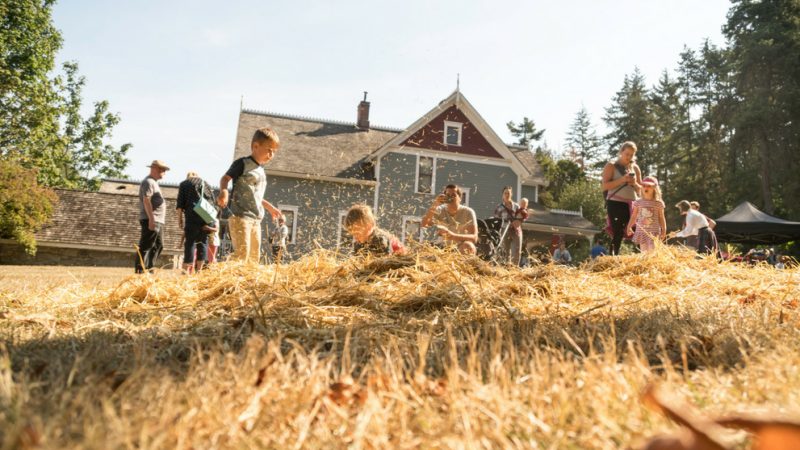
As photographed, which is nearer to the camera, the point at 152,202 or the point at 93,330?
the point at 93,330

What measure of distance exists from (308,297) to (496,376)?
1.63 m

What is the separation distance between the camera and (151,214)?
7.50 m

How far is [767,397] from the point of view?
123cm

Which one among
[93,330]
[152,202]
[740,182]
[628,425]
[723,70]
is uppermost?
[723,70]

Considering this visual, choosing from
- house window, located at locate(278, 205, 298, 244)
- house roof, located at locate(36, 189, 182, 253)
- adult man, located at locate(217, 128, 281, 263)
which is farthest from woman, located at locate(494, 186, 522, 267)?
house roof, located at locate(36, 189, 182, 253)

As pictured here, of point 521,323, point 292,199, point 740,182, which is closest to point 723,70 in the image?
point 740,182

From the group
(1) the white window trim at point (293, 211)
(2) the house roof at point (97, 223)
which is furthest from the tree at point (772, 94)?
(2) the house roof at point (97, 223)

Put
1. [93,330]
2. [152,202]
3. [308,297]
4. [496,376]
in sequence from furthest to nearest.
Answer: [152,202] < [308,297] < [93,330] < [496,376]

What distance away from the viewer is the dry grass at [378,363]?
1.04 metres

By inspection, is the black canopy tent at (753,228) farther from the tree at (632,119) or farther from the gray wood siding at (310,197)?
the tree at (632,119)

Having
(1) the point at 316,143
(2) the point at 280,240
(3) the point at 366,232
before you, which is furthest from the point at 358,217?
(1) the point at 316,143

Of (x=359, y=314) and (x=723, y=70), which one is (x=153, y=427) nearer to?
(x=359, y=314)

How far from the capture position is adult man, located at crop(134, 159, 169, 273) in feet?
24.5

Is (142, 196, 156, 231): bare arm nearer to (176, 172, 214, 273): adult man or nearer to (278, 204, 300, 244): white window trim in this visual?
(176, 172, 214, 273): adult man
